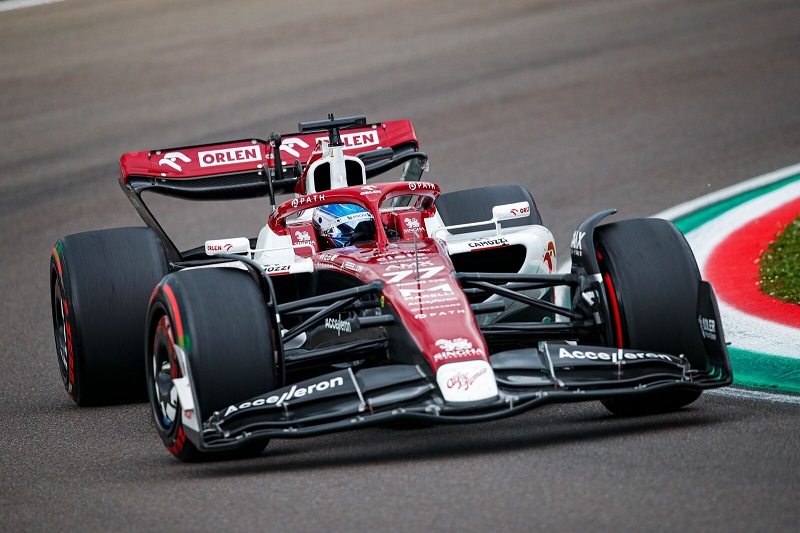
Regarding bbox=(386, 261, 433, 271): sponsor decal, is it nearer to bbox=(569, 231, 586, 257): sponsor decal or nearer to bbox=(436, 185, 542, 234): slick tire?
bbox=(569, 231, 586, 257): sponsor decal

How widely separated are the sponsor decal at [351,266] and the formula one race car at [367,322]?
0.01 m

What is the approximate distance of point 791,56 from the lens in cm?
1889

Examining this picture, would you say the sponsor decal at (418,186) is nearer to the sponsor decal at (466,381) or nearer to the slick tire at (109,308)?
the slick tire at (109,308)

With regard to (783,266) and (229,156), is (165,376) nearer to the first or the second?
(229,156)

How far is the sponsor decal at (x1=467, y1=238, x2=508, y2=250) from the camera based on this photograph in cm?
753

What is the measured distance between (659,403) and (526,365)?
902mm

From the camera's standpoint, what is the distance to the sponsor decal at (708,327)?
21.7 feet

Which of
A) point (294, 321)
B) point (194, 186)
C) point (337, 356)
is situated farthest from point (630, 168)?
point (337, 356)

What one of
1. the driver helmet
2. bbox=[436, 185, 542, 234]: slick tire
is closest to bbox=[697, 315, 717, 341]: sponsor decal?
the driver helmet

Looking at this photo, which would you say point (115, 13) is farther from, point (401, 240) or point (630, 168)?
point (401, 240)

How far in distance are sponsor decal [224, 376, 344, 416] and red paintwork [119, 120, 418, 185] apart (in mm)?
3029

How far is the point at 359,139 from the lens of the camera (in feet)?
32.7

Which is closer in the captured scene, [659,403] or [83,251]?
[659,403]

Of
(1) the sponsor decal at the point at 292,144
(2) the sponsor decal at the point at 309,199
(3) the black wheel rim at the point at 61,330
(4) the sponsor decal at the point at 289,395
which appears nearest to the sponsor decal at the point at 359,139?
(1) the sponsor decal at the point at 292,144
